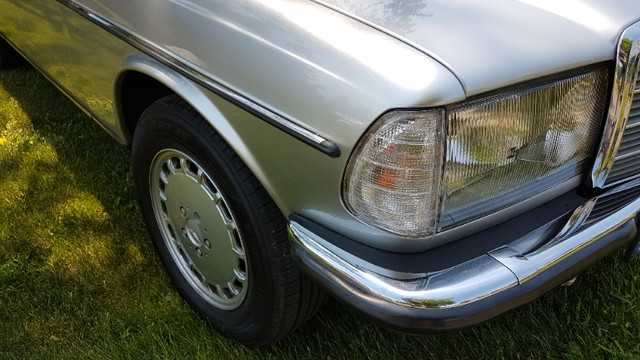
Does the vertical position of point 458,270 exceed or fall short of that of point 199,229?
it exceeds it

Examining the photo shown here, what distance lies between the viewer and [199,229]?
208 centimetres

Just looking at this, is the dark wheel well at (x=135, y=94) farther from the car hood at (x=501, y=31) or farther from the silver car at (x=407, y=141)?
the car hood at (x=501, y=31)

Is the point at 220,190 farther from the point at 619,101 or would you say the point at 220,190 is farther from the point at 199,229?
the point at 619,101

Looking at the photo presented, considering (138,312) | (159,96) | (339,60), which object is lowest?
(138,312)

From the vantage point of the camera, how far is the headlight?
4.49 feet

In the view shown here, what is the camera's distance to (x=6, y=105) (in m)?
3.95

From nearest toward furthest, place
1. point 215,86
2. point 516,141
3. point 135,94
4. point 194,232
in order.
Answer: point 516,141 → point 215,86 → point 194,232 → point 135,94

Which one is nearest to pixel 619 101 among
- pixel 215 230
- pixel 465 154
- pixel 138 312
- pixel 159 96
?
pixel 465 154

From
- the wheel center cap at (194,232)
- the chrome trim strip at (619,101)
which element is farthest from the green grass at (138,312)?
the chrome trim strip at (619,101)

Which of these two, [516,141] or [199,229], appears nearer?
[516,141]

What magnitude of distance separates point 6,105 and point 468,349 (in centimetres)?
341

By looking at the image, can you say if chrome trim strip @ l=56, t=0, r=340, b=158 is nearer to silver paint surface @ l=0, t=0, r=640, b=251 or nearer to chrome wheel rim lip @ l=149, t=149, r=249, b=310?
silver paint surface @ l=0, t=0, r=640, b=251

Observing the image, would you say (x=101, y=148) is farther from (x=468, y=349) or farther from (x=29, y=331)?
(x=468, y=349)

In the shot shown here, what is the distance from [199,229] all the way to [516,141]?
113cm
